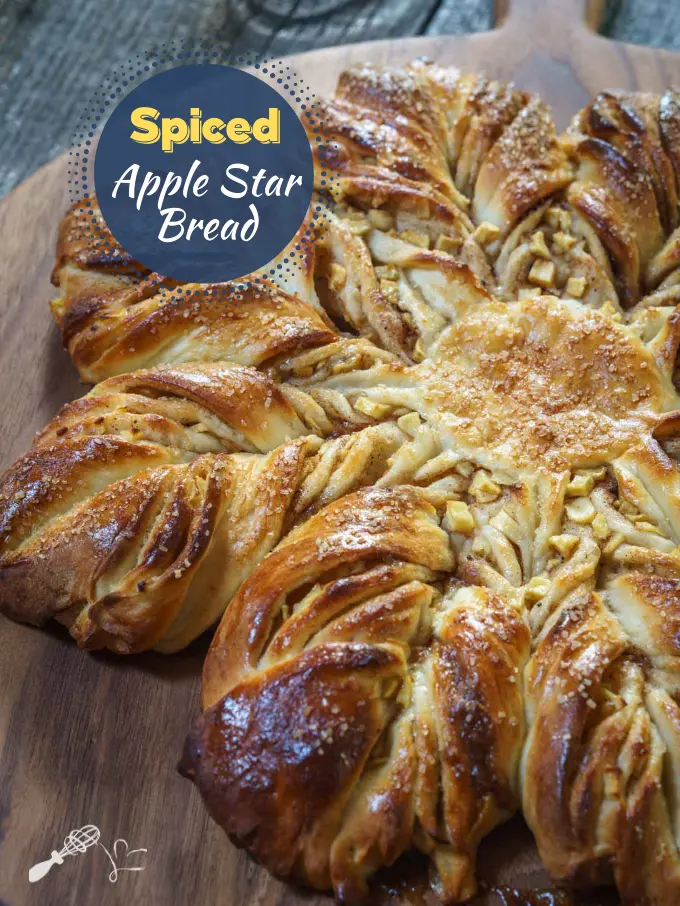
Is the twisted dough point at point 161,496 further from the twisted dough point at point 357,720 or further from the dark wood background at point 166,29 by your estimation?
the dark wood background at point 166,29

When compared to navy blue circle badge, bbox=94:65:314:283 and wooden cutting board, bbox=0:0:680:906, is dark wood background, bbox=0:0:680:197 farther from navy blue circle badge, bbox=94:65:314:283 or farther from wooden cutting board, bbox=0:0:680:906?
wooden cutting board, bbox=0:0:680:906

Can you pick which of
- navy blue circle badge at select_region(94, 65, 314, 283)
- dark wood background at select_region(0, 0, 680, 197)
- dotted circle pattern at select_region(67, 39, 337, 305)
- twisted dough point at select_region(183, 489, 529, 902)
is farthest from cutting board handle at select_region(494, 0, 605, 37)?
twisted dough point at select_region(183, 489, 529, 902)

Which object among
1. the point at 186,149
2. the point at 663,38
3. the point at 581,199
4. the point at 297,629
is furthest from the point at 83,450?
the point at 663,38

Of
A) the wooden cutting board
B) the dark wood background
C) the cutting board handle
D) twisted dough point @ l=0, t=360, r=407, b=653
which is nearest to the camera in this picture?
the wooden cutting board

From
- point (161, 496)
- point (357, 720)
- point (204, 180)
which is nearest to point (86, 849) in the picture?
point (357, 720)

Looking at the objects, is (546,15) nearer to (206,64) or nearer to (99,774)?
(206,64)

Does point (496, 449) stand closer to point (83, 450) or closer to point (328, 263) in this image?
point (328, 263)

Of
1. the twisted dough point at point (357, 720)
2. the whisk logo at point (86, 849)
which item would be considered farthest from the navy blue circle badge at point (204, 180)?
the whisk logo at point (86, 849)
